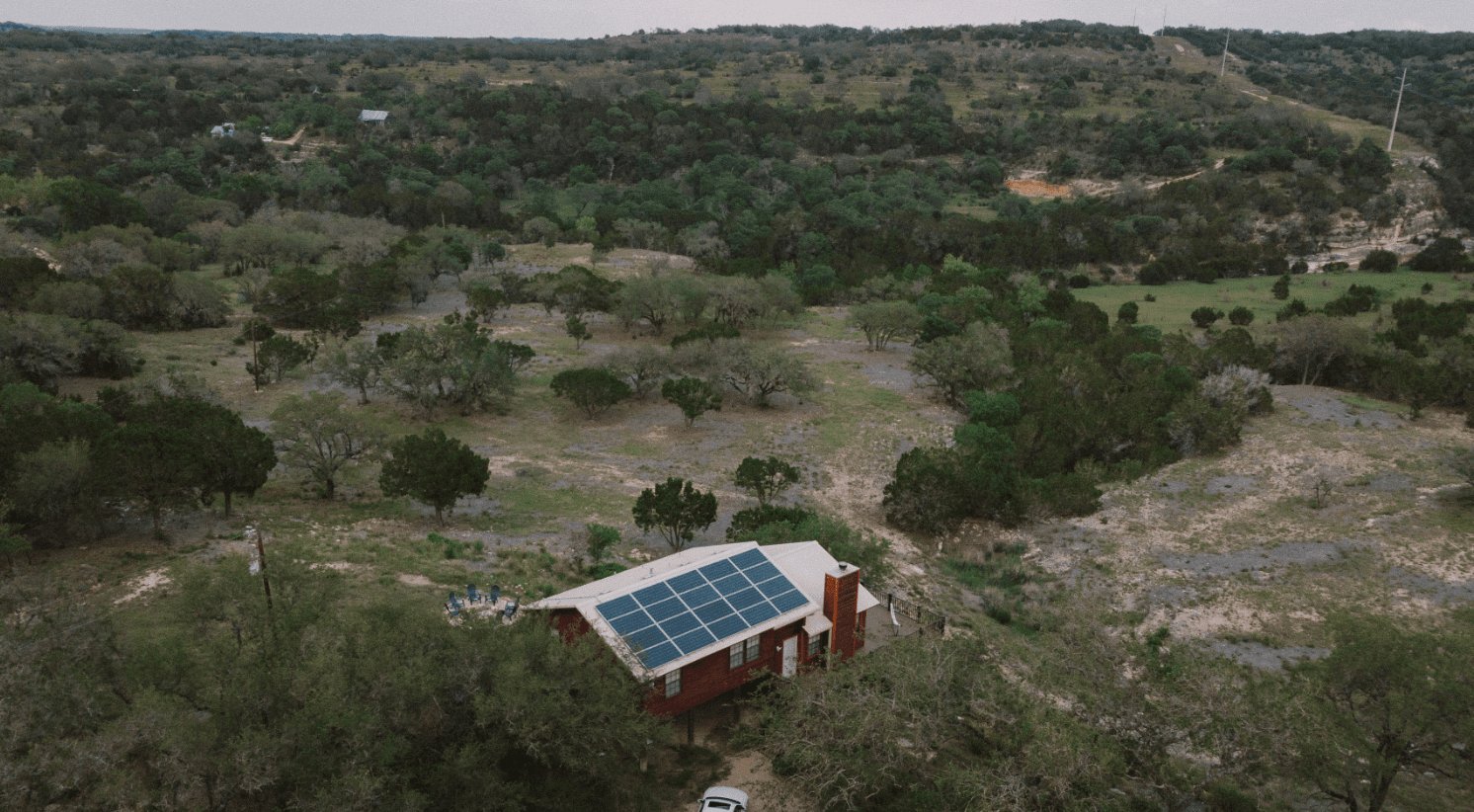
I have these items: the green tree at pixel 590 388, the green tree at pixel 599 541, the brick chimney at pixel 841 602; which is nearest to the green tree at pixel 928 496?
the green tree at pixel 599 541

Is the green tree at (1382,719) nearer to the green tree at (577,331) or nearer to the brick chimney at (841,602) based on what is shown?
the brick chimney at (841,602)

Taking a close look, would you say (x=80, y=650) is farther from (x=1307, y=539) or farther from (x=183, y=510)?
(x=1307, y=539)

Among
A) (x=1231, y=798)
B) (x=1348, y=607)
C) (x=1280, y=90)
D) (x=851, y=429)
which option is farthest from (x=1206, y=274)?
(x=1280, y=90)

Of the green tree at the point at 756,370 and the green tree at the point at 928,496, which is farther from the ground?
the green tree at the point at 756,370

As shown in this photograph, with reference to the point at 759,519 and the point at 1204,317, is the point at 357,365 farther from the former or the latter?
the point at 1204,317

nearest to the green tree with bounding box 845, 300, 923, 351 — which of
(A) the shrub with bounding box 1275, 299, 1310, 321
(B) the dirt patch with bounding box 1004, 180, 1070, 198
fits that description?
(A) the shrub with bounding box 1275, 299, 1310, 321
